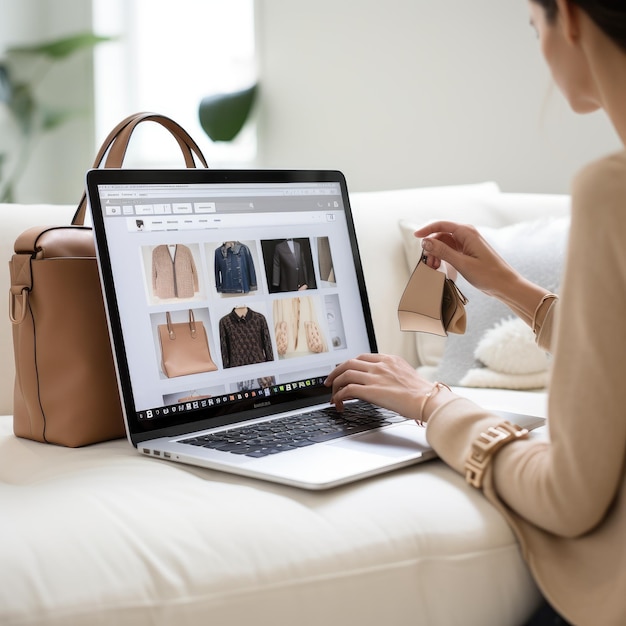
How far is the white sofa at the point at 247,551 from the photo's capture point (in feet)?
2.19

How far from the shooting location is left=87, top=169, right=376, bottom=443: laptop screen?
1.01 metres

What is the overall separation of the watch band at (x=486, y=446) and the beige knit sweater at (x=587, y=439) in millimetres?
21

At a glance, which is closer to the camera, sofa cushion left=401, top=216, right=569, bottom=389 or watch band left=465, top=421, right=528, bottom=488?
watch band left=465, top=421, right=528, bottom=488

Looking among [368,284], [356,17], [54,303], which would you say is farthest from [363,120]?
[54,303]

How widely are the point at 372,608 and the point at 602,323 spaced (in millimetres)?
316

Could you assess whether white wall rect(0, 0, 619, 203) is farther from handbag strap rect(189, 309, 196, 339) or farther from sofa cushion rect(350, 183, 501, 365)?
handbag strap rect(189, 309, 196, 339)

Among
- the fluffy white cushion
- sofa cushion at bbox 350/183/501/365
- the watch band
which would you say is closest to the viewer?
the watch band

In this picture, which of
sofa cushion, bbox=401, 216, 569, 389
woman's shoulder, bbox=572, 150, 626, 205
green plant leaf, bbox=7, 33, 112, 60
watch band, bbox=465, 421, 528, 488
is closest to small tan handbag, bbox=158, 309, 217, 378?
watch band, bbox=465, 421, 528, 488

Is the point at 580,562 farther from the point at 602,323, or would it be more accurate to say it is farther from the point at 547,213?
the point at 547,213

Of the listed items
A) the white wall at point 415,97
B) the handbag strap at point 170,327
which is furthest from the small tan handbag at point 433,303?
the white wall at point 415,97

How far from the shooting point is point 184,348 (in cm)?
→ 104

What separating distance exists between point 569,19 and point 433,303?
464 millimetres

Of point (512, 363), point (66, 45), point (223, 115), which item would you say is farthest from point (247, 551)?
point (66, 45)

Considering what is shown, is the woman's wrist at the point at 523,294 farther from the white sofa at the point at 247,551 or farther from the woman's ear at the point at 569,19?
the woman's ear at the point at 569,19
